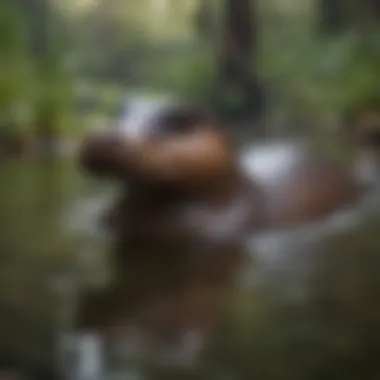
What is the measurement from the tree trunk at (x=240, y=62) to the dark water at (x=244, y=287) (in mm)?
169

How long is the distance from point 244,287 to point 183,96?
0.83 ft

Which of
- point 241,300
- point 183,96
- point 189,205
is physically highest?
point 183,96

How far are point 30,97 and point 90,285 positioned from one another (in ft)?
0.83

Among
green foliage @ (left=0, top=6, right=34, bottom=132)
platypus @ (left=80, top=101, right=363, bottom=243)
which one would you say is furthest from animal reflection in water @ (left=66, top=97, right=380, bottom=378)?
green foliage @ (left=0, top=6, right=34, bottom=132)

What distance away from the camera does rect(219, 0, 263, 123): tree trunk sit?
3.14 feet

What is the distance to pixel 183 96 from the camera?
97cm

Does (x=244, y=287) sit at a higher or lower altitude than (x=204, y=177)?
lower

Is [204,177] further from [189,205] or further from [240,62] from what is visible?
[240,62]

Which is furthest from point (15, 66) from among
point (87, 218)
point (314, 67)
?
point (314, 67)

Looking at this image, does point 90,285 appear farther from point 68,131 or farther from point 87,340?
point 68,131

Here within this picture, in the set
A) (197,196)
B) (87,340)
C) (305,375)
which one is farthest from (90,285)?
(305,375)

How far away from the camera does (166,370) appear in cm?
95

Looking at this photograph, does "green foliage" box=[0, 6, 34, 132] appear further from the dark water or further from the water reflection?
the water reflection

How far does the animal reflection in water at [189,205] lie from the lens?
3.15 ft
